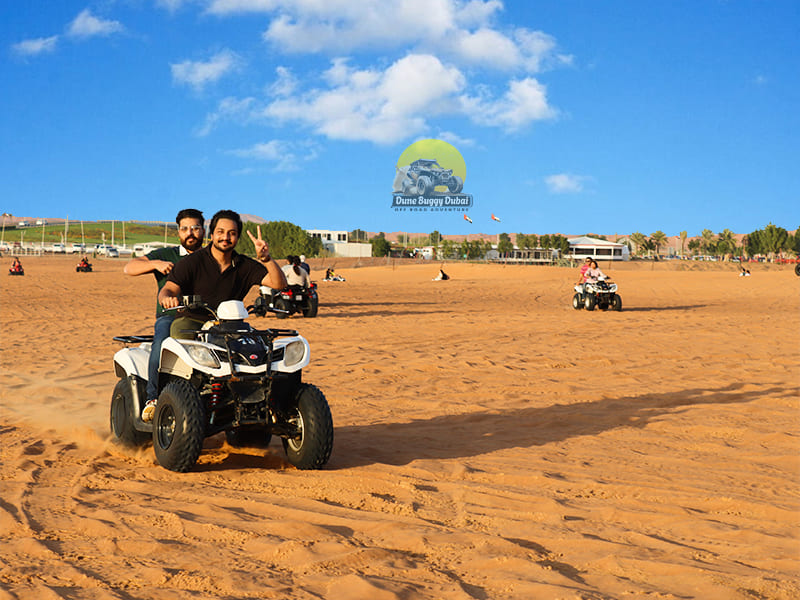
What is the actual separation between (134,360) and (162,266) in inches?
30.0

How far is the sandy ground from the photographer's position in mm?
3324

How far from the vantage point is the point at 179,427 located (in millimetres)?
4805

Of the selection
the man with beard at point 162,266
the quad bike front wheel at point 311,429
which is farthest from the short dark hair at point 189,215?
the quad bike front wheel at point 311,429

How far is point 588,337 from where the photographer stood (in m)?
14.7

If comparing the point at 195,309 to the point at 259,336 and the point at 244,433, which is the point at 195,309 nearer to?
the point at 259,336

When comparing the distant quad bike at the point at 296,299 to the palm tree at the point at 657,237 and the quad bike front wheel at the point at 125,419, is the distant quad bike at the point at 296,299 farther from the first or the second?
the palm tree at the point at 657,237

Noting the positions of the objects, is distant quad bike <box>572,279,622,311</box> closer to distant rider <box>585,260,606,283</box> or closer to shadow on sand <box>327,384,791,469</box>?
distant rider <box>585,260,606,283</box>

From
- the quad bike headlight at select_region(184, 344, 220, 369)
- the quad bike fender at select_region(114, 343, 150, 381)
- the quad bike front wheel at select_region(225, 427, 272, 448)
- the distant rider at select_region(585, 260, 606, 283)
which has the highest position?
the distant rider at select_region(585, 260, 606, 283)

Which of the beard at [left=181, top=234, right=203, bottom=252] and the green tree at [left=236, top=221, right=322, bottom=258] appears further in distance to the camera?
the green tree at [left=236, top=221, right=322, bottom=258]

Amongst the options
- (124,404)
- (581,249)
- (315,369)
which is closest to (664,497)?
(124,404)

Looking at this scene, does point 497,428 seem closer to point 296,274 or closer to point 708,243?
point 296,274

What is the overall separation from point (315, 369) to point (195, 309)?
17.0ft

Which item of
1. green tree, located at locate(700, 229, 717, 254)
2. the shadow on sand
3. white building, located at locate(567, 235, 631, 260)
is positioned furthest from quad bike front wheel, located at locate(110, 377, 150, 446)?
green tree, located at locate(700, 229, 717, 254)

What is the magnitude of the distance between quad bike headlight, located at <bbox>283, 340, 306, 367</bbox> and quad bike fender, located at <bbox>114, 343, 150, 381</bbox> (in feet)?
3.94
